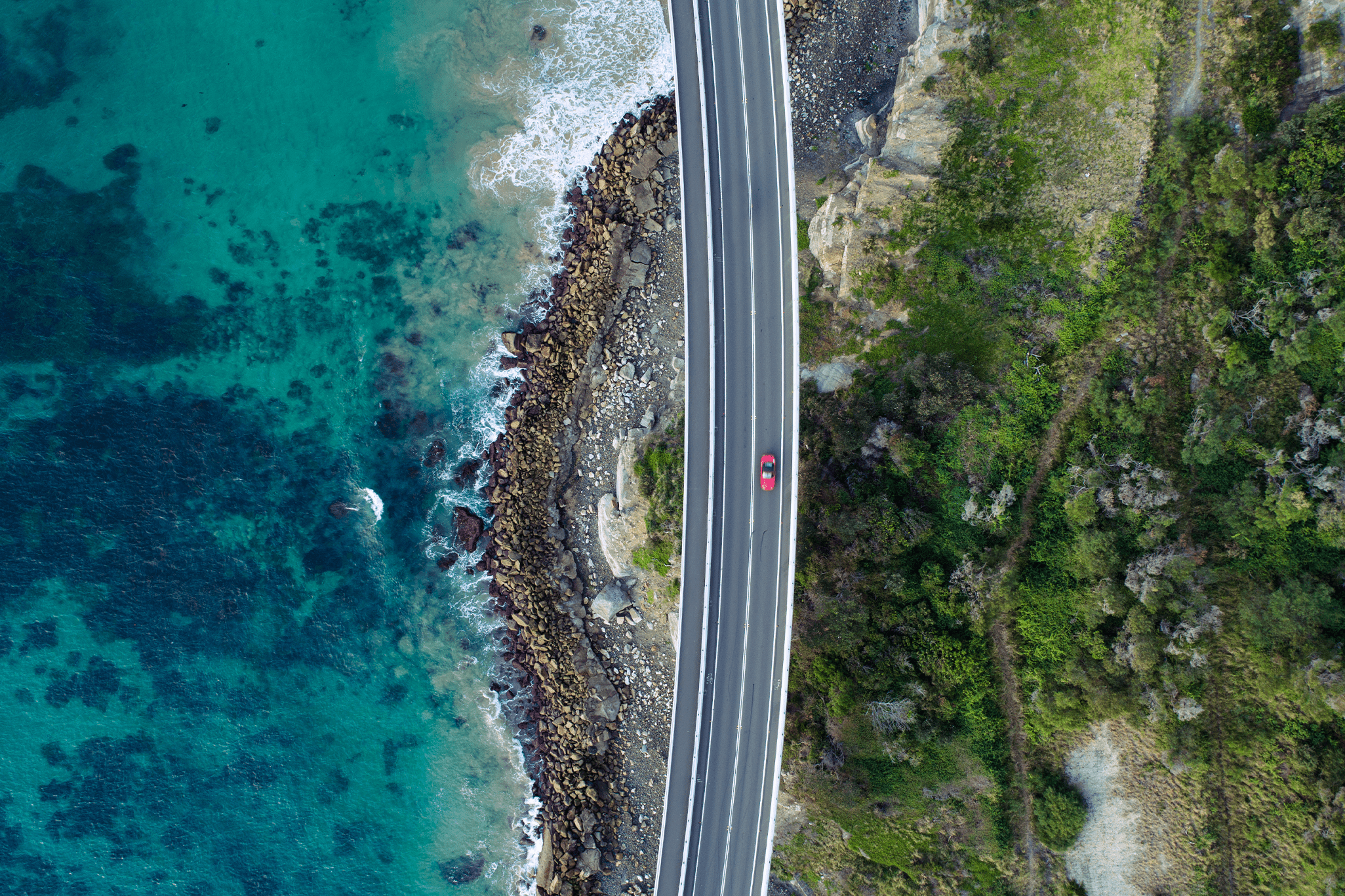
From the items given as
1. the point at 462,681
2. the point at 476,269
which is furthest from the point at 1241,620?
the point at 476,269

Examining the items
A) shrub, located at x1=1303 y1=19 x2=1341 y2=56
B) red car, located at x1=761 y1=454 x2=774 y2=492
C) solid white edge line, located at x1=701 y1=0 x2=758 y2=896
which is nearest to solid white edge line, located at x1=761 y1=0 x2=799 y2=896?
red car, located at x1=761 y1=454 x2=774 y2=492

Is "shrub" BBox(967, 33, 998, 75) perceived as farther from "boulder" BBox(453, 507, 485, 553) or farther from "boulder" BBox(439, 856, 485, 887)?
"boulder" BBox(439, 856, 485, 887)

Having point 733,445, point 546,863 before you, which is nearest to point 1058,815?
point 733,445

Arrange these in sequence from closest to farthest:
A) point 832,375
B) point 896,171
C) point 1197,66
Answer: point 1197,66 < point 896,171 < point 832,375

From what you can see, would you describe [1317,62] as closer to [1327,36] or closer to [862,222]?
[1327,36]

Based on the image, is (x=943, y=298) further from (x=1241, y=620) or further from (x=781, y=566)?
(x=1241, y=620)

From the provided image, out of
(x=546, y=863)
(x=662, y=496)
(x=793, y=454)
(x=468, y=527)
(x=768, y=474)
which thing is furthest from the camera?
(x=468, y=527)

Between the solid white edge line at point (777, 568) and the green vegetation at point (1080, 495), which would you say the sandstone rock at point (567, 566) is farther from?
the green vegetation at point (1080, 495)

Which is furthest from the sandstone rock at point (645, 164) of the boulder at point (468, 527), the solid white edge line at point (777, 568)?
the boulder at point (468, 527)
